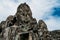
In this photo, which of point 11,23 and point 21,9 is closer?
point 11,23

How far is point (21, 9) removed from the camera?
35.3 metres

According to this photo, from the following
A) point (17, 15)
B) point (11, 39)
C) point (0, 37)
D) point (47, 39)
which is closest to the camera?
point (11, 39)

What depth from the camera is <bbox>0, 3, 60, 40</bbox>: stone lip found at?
84.9 feet

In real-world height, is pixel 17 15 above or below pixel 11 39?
above

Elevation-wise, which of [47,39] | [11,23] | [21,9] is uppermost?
[21,9]

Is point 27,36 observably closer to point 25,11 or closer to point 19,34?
point 19,34

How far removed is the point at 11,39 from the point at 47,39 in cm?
1303

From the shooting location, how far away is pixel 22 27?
27.8m

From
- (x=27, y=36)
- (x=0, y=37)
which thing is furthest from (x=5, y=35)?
(x=27, y=36)

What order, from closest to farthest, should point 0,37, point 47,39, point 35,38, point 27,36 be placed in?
point 27,36, point 35,38, point 0,37, point 47,39

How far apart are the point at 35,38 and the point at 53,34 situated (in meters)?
20.0

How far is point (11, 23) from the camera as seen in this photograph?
3288 cm

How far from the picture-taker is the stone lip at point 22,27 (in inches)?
1019

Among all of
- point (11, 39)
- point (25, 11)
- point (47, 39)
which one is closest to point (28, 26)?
point (11, 39)
